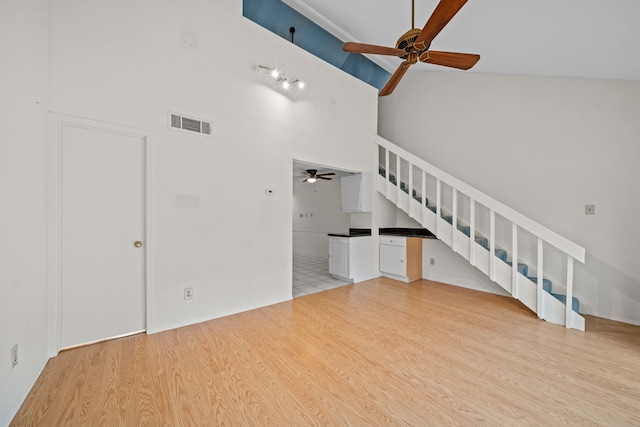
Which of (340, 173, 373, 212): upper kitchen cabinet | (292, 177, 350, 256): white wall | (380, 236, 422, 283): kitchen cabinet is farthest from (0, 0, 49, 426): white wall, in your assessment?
(292, 177, 350, 256): white wall

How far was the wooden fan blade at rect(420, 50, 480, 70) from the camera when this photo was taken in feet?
8.18

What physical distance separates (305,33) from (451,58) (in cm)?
277

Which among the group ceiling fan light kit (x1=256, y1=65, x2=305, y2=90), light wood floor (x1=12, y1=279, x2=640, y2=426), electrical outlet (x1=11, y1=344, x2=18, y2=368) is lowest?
light wood floor (x1=12, y1=279, x2=640, y2=426)

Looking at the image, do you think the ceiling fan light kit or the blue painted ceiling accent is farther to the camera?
the blue painted ceiling accent

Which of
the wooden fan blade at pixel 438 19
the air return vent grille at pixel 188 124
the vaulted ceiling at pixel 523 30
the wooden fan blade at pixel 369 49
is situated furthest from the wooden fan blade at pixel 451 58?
the air return vent grille at pixel 188 124

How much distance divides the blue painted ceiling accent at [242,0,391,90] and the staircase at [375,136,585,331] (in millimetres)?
1645

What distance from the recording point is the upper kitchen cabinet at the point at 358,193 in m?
4.98

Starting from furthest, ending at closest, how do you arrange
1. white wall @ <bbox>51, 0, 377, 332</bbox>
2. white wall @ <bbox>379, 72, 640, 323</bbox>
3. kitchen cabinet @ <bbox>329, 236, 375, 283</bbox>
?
kitchen cabinet @ <bbox>329, 236, 375, 283</bbox>
white wall @ <bbox>379, 72, 640, 323</bbox>
white wall @ <bbox>51, 0, 377, 332</bbox>

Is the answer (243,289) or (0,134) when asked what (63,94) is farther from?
(243,289)

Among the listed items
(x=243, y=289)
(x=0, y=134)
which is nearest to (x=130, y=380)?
(x=243, y=289)

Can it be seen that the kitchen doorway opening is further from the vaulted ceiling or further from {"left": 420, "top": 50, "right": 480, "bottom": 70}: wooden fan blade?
{"left": 420, "top": 50, "right": 480, "bottom": 70}: wooden fan blade

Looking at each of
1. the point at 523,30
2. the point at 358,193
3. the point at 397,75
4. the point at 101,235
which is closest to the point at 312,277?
the point at 358,193

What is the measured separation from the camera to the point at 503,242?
13.4 feet

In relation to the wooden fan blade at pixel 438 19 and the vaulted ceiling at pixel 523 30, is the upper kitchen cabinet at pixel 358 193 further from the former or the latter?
the wooden fan blade at pixel 438 19
